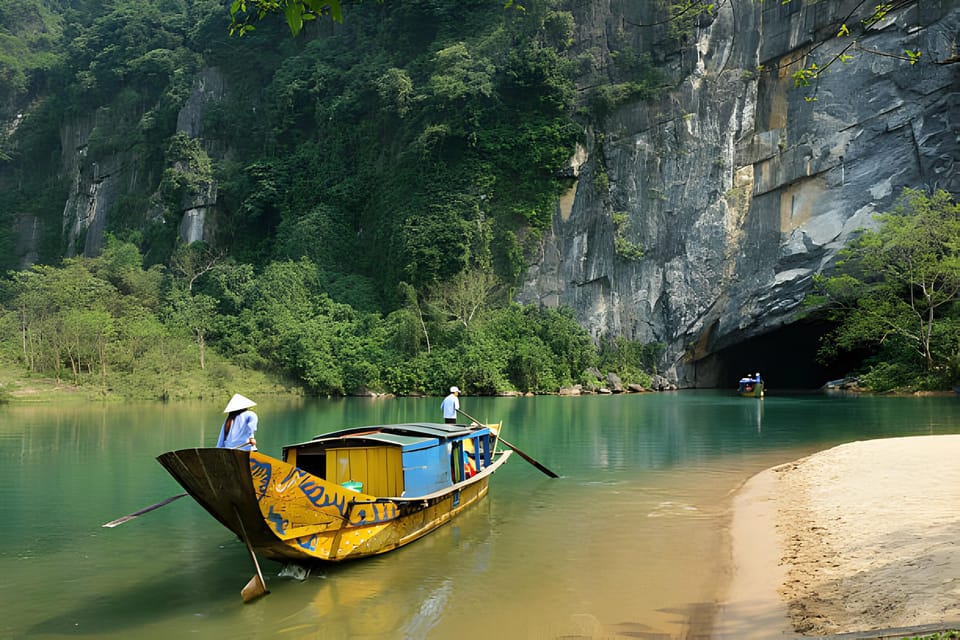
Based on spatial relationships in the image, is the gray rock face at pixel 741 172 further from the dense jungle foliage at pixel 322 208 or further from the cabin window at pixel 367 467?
the cabin window at pixel 367 467

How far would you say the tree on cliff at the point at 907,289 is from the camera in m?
31.3

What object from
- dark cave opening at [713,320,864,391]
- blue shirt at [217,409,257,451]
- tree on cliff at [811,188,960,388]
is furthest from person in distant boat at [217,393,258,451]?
dark cave opening at [713,320,864,391]

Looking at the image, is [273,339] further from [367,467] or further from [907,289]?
[367,467]

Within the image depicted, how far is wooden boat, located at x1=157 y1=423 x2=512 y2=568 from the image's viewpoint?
683 centimetres

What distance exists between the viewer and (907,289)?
3478 cm

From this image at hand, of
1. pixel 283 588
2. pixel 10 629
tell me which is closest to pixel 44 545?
pixel 10 629

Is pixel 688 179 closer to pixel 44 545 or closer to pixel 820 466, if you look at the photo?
pixel 820 466

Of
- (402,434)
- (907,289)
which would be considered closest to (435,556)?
(402,434)

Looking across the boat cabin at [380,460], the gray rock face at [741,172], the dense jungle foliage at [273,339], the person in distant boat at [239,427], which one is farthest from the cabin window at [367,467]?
the gray rock face at [741,172]

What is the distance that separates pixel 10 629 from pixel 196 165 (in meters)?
44.6

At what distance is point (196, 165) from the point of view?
47.1 metres

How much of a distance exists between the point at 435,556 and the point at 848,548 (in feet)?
14.0

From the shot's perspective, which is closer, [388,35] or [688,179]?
[688,179]

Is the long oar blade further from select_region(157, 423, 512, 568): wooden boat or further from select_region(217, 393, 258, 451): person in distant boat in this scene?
select_region(217, 393, 258, 451): person in distant boat
